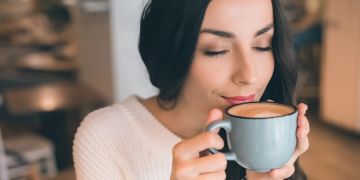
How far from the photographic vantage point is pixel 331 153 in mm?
3225

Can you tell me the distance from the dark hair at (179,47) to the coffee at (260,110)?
18 cm

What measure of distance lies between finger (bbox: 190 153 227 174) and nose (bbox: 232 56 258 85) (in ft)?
0.51

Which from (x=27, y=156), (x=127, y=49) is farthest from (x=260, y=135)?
(x=27, y=156)

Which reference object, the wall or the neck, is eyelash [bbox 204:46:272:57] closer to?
the neck

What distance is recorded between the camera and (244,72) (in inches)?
27.9

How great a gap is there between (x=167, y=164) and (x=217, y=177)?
0.36 m

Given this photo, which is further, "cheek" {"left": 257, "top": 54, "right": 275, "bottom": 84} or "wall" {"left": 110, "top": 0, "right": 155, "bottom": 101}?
"wall" {"left": 110, "top": 0, "right": 155, "bottom": 101}

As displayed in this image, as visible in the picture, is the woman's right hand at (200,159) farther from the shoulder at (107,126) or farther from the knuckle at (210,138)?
the shoulder at (107,126)

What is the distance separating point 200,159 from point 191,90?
0.25 m

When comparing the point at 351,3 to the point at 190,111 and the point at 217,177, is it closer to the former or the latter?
the point at 190,111

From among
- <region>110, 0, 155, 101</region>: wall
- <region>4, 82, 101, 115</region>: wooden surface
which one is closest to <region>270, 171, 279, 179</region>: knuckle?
<region>110, 0, 155, 101</region>: wall

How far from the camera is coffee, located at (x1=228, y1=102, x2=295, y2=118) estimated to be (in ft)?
2.01

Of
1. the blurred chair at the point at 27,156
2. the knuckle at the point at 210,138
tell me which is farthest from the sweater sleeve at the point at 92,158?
the blurred chair at the point at 27,156

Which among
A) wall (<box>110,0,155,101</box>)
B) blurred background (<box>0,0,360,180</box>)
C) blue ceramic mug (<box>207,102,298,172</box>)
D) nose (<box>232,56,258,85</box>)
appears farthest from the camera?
blurred background (<box>0,0,360,180</box>)
